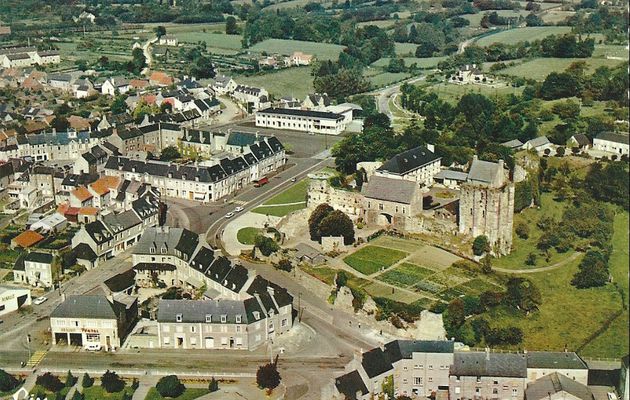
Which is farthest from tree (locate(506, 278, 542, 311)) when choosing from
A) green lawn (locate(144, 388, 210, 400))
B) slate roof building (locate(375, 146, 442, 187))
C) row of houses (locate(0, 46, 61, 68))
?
row of houses (locate(0, 46, 61, 68))

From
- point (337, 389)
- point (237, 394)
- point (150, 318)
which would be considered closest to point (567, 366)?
point (337, 389)

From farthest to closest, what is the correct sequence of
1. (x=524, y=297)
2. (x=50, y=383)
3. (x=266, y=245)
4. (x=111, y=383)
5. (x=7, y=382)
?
(x=266, y=245) < (x=524, y=297) < (x=7, y=382) < (x=50, y=383) < (x=111, y=383)

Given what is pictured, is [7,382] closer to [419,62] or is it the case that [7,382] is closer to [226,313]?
[226,313]

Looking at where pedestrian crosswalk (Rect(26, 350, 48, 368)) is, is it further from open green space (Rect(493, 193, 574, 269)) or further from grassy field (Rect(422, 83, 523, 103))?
grassy field (Rect(422, 83, 523, 103))

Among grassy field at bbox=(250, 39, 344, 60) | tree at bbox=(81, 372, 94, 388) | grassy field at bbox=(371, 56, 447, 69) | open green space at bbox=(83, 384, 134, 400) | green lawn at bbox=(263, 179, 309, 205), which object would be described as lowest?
open green space at bbox=(83, 384, 134, 400)

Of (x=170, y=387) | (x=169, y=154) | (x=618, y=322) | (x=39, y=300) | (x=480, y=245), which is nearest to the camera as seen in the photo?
(x=170, y=387)

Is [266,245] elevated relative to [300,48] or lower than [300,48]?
lower

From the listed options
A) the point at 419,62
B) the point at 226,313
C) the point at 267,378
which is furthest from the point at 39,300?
the point at 419,62

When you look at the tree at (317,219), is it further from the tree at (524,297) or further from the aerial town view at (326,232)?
the tree at (524,297)
